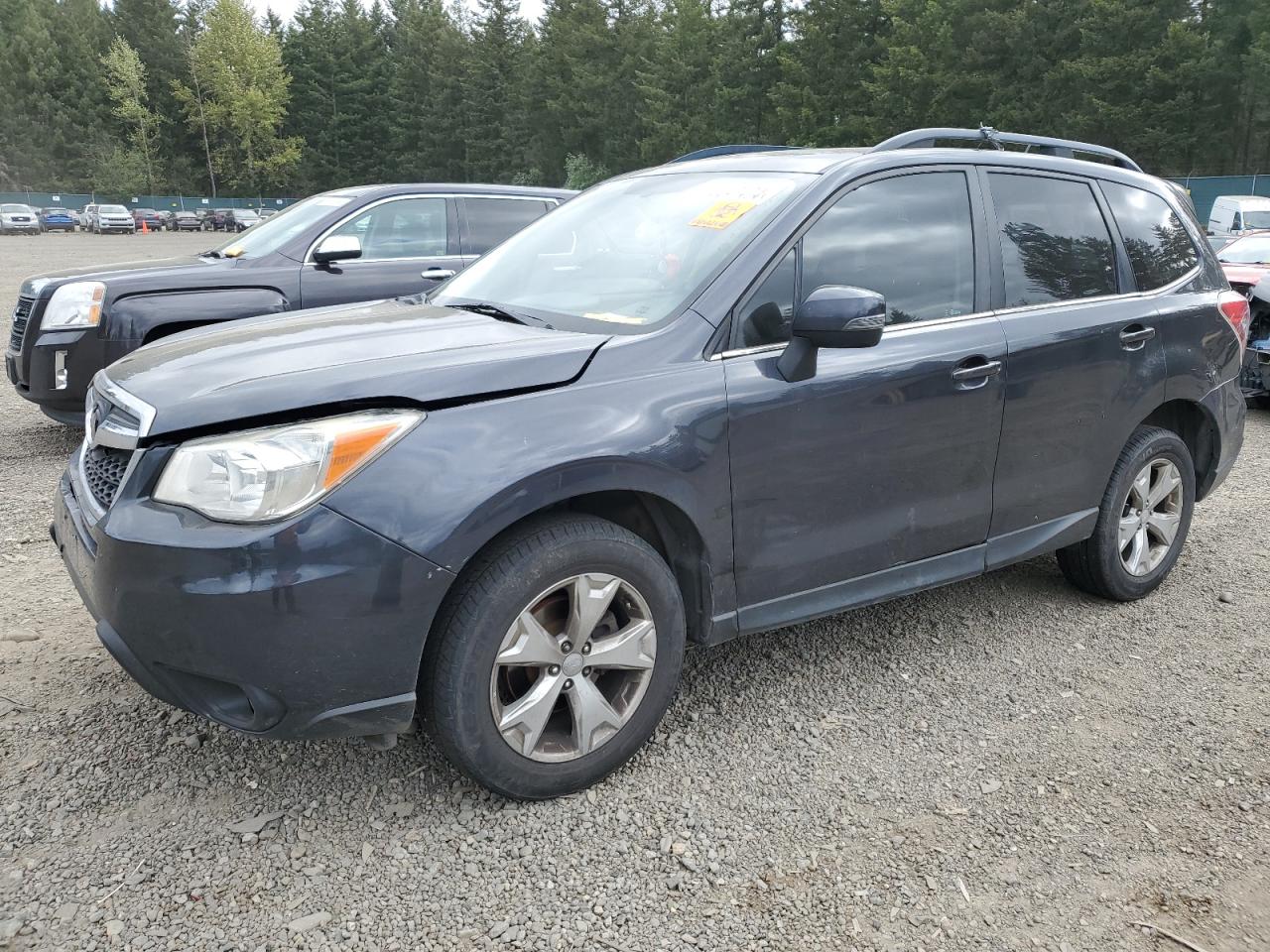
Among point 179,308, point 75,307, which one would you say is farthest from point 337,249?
point 75,307

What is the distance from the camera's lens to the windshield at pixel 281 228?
6.82 meters

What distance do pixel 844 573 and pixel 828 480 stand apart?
336 millimetres

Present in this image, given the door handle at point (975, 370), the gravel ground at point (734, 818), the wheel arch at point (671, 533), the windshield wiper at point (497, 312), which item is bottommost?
the gravel ground at point (734, 818)

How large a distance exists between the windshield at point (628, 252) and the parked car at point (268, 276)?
166 cm

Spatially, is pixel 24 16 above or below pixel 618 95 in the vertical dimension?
above

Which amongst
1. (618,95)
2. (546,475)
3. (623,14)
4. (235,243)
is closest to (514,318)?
(546,475)

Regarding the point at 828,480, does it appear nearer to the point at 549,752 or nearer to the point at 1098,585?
the point at 549,752

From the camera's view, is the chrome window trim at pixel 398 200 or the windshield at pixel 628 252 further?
the chrome window trim at pixel 398 200

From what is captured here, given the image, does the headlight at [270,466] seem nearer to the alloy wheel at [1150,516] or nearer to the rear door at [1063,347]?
the rear door at [1063,347]

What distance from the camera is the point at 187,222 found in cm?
6103

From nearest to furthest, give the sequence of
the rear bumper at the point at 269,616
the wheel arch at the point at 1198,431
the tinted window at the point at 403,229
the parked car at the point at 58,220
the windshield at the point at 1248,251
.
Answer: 1. the rear bumper at the point at 269,616
2. the wheel arch at the point at 1198,431
3. the tinted window at the point at 403,229
4. the windshield at the point at 1248,251
5. the parked car at the point at 58,220

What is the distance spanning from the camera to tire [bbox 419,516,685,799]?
97.9 inches

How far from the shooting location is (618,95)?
209 ft

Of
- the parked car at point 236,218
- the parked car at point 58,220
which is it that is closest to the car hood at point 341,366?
the parked car at point 58,220
